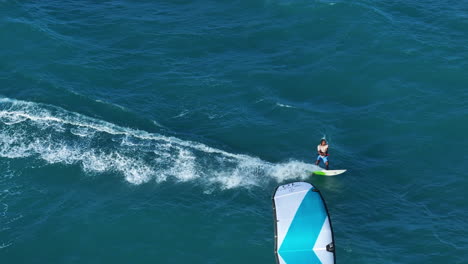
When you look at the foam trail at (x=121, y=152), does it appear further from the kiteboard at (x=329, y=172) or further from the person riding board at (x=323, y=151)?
the person riding board at (x=323, y=151)

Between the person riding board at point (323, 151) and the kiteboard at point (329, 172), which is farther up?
the person riding board at point (323, 151)

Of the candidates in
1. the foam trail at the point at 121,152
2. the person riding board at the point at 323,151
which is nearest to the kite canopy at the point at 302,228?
the person riding board at the point at 323,151

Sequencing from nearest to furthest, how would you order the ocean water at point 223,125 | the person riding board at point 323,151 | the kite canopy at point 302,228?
1. the kite canopy at point 302,228
2. the ocean water at point 223,125
3. the person riding board at point 323,151

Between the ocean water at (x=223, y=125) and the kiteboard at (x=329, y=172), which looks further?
the kiteboard at (x=329, y=172)

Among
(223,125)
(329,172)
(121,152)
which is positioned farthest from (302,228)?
(121,152)

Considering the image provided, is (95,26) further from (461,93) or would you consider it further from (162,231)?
(461,93)

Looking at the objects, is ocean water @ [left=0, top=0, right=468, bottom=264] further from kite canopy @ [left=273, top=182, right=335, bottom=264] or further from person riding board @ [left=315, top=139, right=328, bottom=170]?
kite canopy @ [left=273, top=182, right=335, bottom=264]

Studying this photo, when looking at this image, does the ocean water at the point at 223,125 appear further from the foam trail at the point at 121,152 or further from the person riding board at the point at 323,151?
the person riding board at the point at 323,151

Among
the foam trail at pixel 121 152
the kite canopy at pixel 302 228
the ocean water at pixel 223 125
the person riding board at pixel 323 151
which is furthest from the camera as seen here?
the foam trail at pixel 121 152

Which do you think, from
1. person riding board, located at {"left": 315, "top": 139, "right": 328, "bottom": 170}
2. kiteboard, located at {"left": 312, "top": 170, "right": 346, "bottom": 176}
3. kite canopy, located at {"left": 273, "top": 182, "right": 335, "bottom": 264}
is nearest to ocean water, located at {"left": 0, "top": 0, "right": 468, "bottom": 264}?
kiteboard, located at {"left": 312, "top": 170, "right": 346, "bottom": 176}
